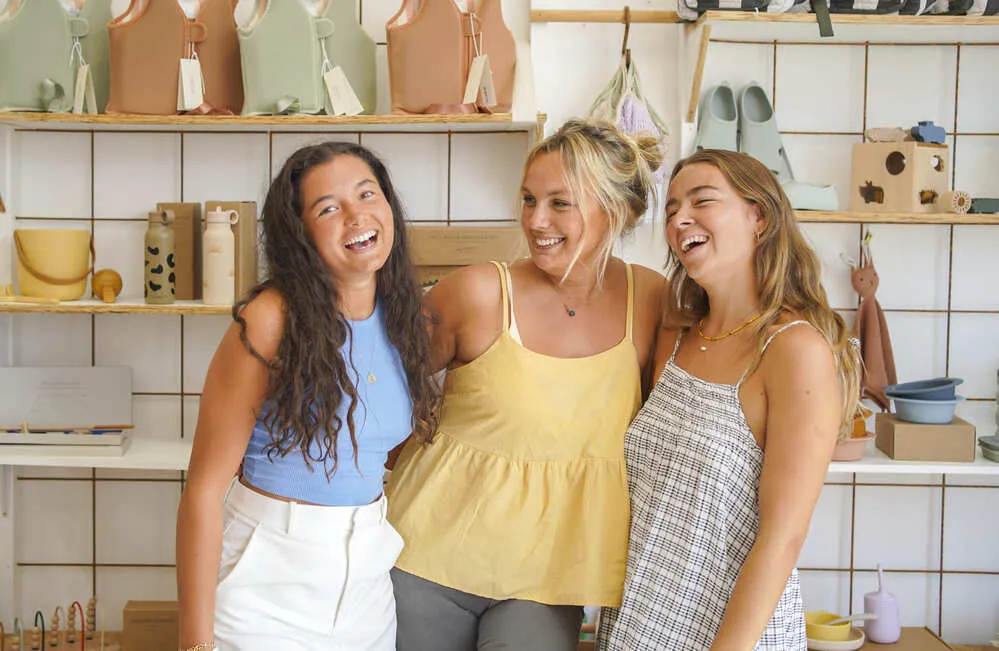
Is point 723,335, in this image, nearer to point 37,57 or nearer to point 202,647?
Answer: point 202,647

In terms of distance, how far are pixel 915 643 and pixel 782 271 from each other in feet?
4.52

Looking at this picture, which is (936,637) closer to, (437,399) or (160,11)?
(437,399)

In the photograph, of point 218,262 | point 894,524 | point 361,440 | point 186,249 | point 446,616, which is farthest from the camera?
point 894,524

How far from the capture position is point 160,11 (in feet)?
7.75

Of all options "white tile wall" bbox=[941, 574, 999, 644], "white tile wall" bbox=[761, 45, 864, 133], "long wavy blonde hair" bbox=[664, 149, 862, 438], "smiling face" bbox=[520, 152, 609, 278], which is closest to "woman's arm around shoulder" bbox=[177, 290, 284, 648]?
"smiling face" bbox=[520, 152, 609, 278]

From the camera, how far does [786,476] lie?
1.56 meters

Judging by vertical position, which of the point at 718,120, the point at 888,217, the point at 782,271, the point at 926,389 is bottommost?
the point at 926,389

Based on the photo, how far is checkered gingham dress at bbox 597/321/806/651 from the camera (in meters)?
1.63

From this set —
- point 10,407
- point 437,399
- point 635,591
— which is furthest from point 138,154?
point 635,591

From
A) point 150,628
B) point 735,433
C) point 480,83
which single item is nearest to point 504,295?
point 735,433

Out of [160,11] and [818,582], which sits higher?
[160,11]

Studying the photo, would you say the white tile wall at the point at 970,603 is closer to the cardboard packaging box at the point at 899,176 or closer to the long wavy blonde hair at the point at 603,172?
the cardboard packaging box at the point at 899,176

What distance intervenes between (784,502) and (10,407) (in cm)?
193

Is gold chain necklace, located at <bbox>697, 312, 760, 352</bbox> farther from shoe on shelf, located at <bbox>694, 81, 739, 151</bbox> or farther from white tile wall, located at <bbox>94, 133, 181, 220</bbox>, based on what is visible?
white tile wall, located at <bbox>94, 133, 181, 220</bbox>
